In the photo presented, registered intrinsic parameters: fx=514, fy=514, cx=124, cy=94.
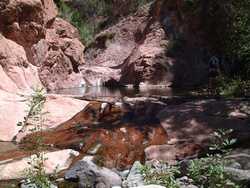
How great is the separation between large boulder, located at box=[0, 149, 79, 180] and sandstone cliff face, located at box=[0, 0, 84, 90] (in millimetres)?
6278

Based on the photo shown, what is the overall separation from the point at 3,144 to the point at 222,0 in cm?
1016

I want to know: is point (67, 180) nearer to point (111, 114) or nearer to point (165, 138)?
point (165, 138)

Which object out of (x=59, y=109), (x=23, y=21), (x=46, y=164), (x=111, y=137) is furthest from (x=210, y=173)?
(x=23, y=21)

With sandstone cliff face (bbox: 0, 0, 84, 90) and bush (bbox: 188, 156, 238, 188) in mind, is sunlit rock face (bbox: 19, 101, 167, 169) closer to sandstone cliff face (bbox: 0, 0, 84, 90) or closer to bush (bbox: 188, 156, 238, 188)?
bush (bbox: 188, 156, 238, 188)

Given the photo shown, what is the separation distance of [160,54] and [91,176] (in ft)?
39.5

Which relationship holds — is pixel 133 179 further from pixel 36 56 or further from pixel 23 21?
pixel 36 56

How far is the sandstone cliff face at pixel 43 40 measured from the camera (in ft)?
46.9

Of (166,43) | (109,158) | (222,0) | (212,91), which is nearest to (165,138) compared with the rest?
(109,158)

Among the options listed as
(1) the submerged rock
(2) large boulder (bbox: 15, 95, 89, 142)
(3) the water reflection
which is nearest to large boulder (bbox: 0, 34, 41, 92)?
(3) the water reflection

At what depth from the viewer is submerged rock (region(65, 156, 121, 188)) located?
5.68 metres

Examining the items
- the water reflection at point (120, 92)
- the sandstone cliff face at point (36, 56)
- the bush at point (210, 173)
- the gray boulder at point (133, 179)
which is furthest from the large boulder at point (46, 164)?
the water reflection at point (120, 92)

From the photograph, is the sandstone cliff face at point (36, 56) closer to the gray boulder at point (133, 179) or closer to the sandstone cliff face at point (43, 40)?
the sandstone cliff face at point (43, 40)

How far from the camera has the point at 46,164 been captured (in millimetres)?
6598

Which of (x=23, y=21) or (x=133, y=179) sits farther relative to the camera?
(x=23, y=21)
